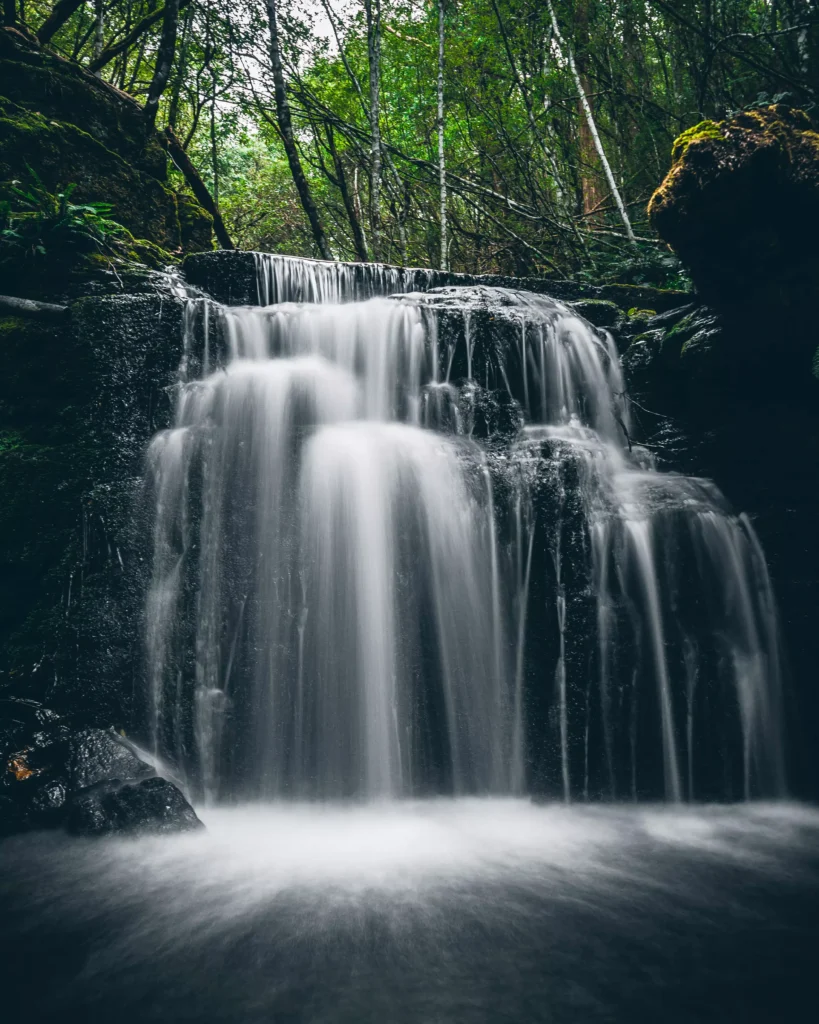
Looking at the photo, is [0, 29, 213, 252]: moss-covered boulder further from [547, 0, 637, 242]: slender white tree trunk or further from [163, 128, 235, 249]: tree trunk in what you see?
[547, 0, 637, 242]: slender white tree trunk

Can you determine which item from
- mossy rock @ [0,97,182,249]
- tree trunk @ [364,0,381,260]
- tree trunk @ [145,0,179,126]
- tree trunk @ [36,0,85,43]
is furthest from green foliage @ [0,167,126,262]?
tree trunk @ [364,0,381,260]

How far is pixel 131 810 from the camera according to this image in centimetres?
325

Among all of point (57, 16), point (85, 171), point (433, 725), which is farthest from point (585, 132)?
point (433, 725)

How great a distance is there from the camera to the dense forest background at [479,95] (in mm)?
8938

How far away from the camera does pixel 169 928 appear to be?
246 centimetres

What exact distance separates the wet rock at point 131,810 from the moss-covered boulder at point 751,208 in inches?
227

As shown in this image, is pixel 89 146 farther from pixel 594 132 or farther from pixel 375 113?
pixel 594 132

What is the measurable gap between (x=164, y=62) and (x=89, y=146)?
215cm

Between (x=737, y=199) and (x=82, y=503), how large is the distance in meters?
5.63

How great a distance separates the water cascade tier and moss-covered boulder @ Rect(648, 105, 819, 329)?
1853 millimetres

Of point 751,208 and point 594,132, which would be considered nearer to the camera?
point 751,208

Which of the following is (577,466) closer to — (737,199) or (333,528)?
(333,528)

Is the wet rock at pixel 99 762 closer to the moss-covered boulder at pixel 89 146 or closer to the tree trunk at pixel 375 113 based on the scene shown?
the moss-covered boulder at pixel 89 146

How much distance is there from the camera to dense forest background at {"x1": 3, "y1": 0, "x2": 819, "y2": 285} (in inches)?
352
